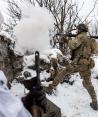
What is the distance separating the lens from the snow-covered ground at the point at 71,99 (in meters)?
7.88

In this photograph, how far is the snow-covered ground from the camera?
25.8 feet

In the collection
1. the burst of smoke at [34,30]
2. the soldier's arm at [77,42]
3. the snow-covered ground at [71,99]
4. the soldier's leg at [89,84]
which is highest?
the burst of smoke at [34,30]

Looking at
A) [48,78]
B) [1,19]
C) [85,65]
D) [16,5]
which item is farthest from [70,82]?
[16,5]

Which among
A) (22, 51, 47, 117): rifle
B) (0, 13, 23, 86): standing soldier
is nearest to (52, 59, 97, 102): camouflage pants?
(0, 13, 23, 86): standing soldier

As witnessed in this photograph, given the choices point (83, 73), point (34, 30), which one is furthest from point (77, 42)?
point (34, 30)

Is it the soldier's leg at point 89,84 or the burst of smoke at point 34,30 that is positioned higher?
the burst of smoke at point 34,30

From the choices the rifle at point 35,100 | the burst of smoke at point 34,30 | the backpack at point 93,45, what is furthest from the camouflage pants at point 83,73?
the rifle at point 35,100

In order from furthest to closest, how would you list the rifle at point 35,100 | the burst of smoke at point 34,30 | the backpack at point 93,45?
the backpack at point 93,45 < the burst of smoke at point 34,30 < the rifle at point 35,100

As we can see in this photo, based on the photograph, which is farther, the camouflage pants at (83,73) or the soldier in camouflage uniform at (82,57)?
the camouflage pants at (83,73)

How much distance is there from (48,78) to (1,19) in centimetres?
585

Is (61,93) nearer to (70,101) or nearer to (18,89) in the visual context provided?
(70,101)

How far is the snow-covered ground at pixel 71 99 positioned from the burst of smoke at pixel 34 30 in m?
2.92

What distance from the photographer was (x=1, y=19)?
11.9ft

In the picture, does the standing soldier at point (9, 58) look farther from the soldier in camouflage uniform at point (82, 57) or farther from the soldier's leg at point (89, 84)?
the soldier's leg at point (89, 84)
